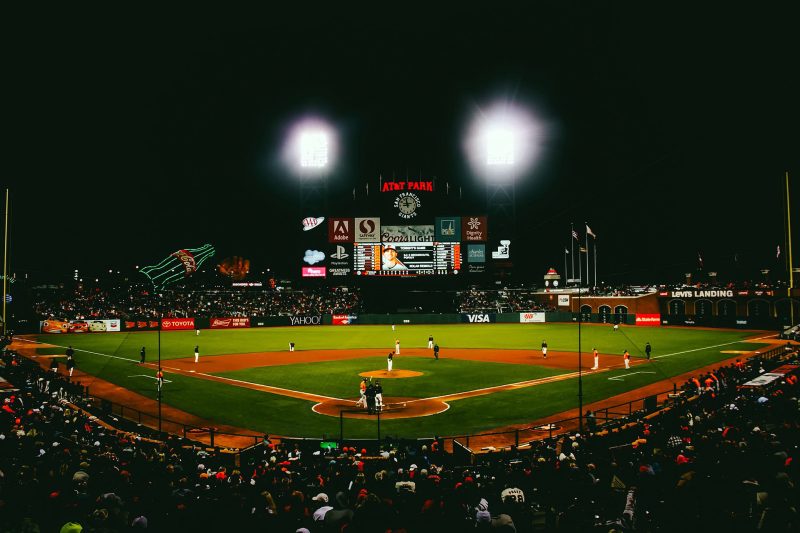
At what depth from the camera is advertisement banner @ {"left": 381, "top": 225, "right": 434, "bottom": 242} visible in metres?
74.6

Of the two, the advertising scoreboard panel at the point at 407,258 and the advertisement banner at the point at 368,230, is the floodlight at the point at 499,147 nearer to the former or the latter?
the advertising scoreboard panel at the point at 407,258

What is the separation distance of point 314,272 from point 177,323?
58.9 feet

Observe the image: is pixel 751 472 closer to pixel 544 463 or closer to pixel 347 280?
pixel 544 463

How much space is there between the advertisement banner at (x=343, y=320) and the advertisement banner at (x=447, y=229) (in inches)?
631

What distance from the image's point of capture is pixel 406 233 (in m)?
74.9

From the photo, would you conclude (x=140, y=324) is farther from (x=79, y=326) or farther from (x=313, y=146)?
(x=313, y=146)

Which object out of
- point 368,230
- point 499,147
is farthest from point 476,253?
point 499,147

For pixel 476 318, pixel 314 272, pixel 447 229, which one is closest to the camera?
pixel 447 229

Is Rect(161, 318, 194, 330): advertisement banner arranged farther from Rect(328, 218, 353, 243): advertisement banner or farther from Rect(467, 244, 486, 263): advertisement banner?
Rect(467, 244, 486, 263): advertisement banner

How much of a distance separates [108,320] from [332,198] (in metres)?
37.7

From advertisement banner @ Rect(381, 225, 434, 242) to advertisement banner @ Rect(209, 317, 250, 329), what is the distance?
20747mm

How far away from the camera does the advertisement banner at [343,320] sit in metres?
79.1

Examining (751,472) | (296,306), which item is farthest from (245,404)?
(296,306)

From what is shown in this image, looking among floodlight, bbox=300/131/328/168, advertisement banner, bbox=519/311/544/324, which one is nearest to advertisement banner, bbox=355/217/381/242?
floodlight, bbox=300/131/328/168
